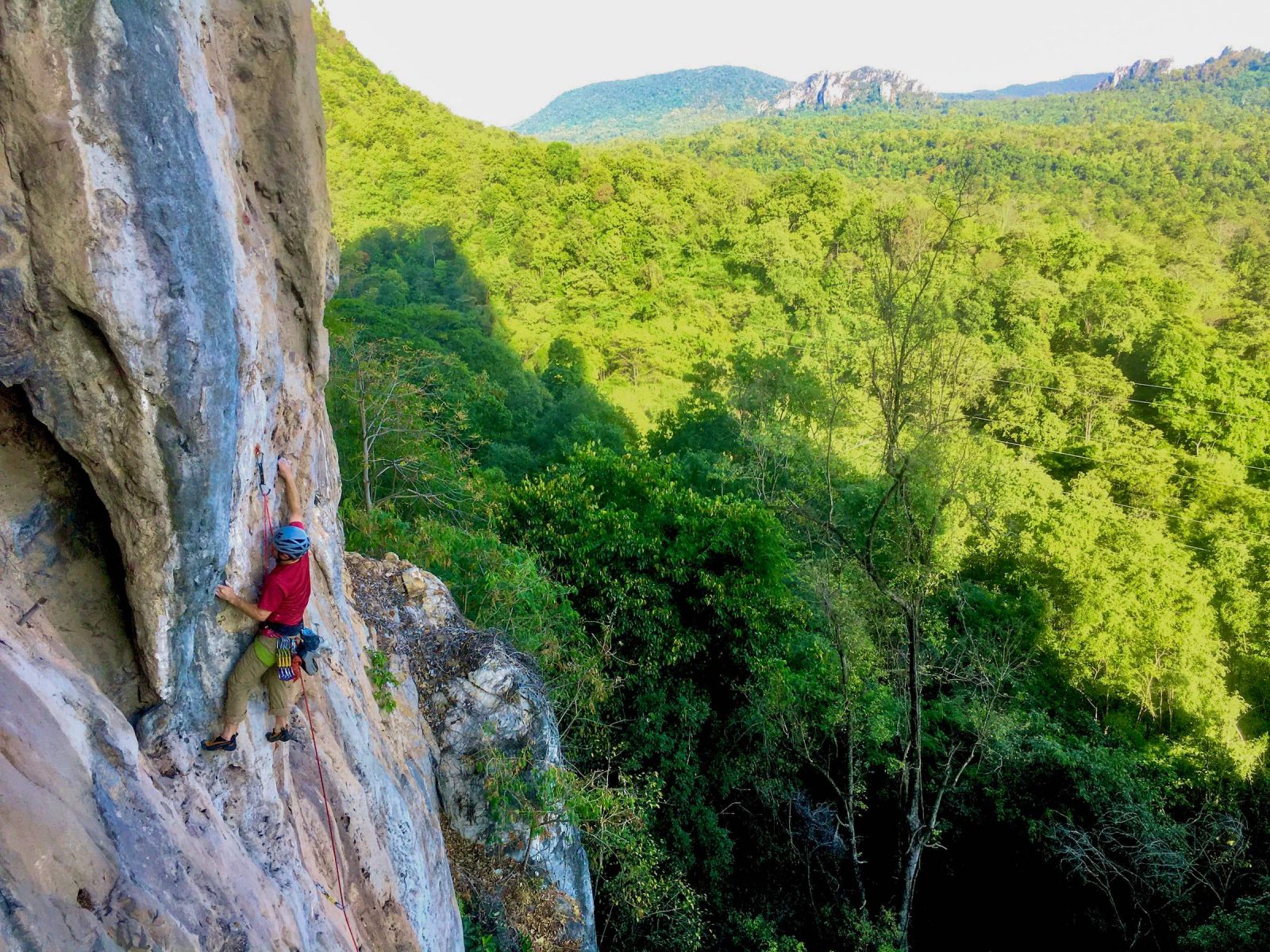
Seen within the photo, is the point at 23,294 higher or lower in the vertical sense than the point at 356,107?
→ lower

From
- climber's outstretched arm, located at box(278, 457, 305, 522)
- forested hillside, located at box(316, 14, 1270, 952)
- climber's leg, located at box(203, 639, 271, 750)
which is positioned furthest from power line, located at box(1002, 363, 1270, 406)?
climber's leg, located at box(203, 639, 271, 750)

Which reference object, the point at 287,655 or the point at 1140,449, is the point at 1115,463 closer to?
the point at 1140,449

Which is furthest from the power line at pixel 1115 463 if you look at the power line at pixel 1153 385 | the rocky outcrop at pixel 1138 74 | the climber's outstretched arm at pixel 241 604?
the rocky outcrop at pixel 1138 74

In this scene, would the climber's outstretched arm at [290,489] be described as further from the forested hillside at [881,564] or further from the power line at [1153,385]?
the power line at [1153,385]

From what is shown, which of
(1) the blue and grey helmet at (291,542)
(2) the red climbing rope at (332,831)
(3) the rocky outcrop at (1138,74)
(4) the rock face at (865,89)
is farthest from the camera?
(4) the rock face at (865,89)

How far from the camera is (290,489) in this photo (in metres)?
5.71

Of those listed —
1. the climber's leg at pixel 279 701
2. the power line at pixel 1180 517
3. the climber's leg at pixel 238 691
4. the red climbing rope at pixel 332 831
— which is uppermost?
the climber's leg at pixel 238 691

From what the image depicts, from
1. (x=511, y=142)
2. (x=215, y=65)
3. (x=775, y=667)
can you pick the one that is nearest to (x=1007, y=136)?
(x=511, y=142)

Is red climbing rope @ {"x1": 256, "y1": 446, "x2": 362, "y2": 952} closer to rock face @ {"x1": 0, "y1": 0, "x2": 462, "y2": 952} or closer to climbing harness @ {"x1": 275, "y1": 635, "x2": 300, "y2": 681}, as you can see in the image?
rock face @ {"x1": 0, "y1": 0, "x2": 462, "y2": 952}

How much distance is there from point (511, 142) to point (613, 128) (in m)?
126

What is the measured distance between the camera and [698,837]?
50.8ft

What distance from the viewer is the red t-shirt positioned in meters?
4.88

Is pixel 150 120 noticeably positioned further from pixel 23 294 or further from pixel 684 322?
pixel 684 322

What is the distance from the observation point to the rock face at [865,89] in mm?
184125
